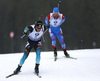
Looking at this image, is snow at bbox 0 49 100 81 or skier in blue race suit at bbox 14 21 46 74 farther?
skier in blue race suit at bbox 14 21 46 74

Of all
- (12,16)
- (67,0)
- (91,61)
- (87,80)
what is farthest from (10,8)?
(87,80)

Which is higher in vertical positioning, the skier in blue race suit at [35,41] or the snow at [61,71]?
the skier in blue race suit at [35,41]

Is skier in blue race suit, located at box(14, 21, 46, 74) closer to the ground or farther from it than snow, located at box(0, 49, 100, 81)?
farther from it

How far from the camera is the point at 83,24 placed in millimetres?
32719

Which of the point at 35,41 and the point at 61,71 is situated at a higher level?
the point at 35,41

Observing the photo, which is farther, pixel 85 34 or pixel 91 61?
pixel 85 34

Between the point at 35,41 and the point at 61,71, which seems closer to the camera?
the point at 35,41

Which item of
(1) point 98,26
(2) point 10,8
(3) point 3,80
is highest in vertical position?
(2) point 10,8

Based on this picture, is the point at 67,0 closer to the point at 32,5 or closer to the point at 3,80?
the point at 32,5

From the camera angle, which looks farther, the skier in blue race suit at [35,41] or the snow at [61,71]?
the skier in blue race suit at [35,41]

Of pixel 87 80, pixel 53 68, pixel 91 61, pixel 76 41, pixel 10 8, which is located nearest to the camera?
pixel 87 80

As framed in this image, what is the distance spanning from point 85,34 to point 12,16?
9.70 metres

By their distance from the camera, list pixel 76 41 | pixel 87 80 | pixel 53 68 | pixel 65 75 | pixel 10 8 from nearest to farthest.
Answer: pixel 87 80 → pixel 65 75 → pixel 53 68 → pixel 76 41 → pixel 10 8

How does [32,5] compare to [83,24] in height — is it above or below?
above
